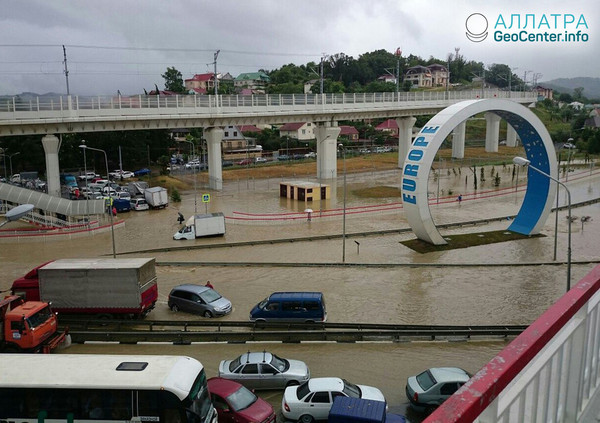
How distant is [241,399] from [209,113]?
4172 cm

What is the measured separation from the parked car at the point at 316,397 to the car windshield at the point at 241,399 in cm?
77

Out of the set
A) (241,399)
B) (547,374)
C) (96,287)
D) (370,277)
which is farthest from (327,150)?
(547,374)

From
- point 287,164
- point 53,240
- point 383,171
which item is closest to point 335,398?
point 53,240

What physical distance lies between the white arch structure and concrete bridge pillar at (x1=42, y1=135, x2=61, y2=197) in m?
30.9

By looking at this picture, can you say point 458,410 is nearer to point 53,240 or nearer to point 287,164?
point 53,240

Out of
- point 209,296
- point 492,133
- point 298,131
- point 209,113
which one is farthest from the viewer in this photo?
point 298,131

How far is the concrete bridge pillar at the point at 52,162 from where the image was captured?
44094mm

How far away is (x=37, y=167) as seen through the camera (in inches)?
2566

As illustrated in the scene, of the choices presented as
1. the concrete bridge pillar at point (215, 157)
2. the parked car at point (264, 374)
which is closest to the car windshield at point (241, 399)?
the parked car at point (264, 374)

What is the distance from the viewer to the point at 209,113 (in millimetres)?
49969

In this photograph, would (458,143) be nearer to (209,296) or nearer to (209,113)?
(209,113)

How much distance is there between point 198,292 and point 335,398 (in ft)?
29.1

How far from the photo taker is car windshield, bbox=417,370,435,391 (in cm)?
1165

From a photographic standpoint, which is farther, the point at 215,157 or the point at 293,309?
the point at 215,157
